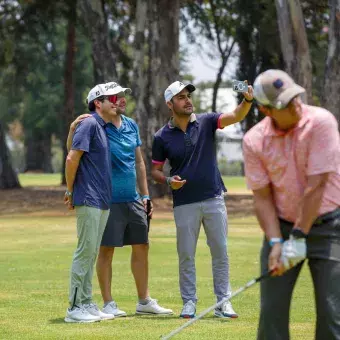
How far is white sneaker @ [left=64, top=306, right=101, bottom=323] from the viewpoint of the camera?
425 inches

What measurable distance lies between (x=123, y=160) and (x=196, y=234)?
3.24 ft

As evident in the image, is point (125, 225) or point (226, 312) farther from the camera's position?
point (125, 225)

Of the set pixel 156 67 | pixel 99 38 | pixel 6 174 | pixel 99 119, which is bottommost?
pixel 6 174

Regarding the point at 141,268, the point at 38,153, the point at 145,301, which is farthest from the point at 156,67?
the point at 38,153

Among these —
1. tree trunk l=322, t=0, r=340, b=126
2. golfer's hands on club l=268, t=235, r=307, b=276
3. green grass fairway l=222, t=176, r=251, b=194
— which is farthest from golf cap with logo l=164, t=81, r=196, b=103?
green grass fairway l=222, t=176, r=251, b=194

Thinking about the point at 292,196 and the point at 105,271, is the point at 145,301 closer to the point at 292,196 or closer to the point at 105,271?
the point at 105,271

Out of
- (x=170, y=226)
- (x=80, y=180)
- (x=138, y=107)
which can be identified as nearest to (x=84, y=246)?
(x=80, y=180)

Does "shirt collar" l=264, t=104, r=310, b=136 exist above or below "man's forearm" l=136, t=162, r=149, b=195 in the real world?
above

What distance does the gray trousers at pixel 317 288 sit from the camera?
7.00 metres

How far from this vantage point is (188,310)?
10984 millimetres

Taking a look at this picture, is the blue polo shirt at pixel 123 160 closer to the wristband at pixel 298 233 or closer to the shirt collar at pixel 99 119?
the shirt collar at pixel 99 119

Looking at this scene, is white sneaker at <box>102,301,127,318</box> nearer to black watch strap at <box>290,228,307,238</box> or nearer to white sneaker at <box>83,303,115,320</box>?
A: white sneaker at <box>83,303,115,320</box>

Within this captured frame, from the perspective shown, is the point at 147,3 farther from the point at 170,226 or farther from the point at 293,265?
the point at 293,265

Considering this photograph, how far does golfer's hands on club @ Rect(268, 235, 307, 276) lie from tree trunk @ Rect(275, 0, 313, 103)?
22151 millimetres
